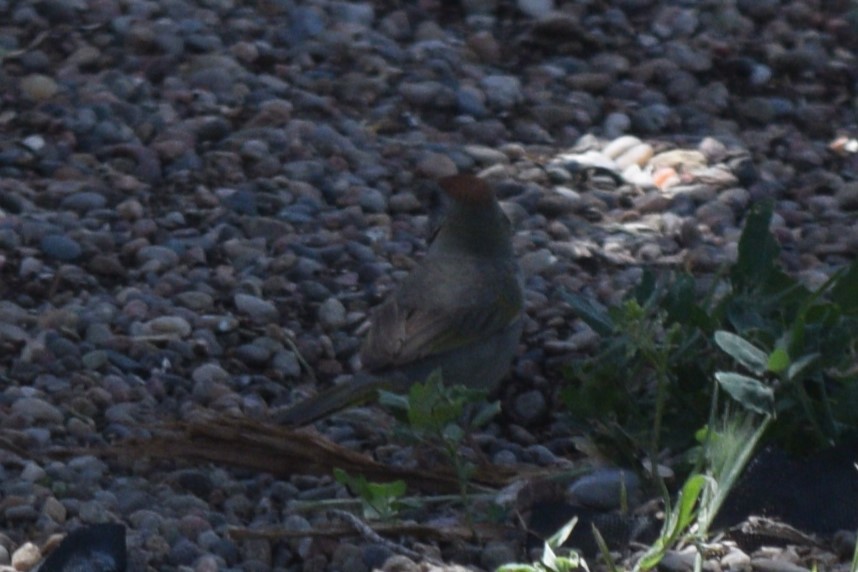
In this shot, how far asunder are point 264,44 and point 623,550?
154 inches

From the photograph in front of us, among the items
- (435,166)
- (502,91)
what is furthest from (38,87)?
(502,91)

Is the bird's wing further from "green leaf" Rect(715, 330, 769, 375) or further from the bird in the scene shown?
"green leaf" Rect(715, 330, 769, 375)

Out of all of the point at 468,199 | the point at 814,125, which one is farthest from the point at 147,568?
the point at 814,125

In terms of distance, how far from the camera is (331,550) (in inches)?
159

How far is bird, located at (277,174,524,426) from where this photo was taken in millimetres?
5066

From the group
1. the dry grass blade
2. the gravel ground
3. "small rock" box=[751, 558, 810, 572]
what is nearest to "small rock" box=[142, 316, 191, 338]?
the gravel ground

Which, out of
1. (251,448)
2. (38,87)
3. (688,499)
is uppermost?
(688,499)

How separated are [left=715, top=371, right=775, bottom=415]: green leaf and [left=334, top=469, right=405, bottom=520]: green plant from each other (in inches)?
31.2

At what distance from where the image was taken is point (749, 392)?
3848mm

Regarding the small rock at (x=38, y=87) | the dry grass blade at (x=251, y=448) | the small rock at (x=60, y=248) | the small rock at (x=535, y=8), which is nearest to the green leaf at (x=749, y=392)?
the dry grass blade at (x=251, y=448)

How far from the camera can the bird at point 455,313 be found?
5.07 m

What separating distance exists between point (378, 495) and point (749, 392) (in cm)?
89

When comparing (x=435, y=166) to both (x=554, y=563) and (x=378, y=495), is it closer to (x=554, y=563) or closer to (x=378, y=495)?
(x=378, y=495)

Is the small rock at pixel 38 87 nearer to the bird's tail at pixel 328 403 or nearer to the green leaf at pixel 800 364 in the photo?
the bird's tail at pixel 328 403
